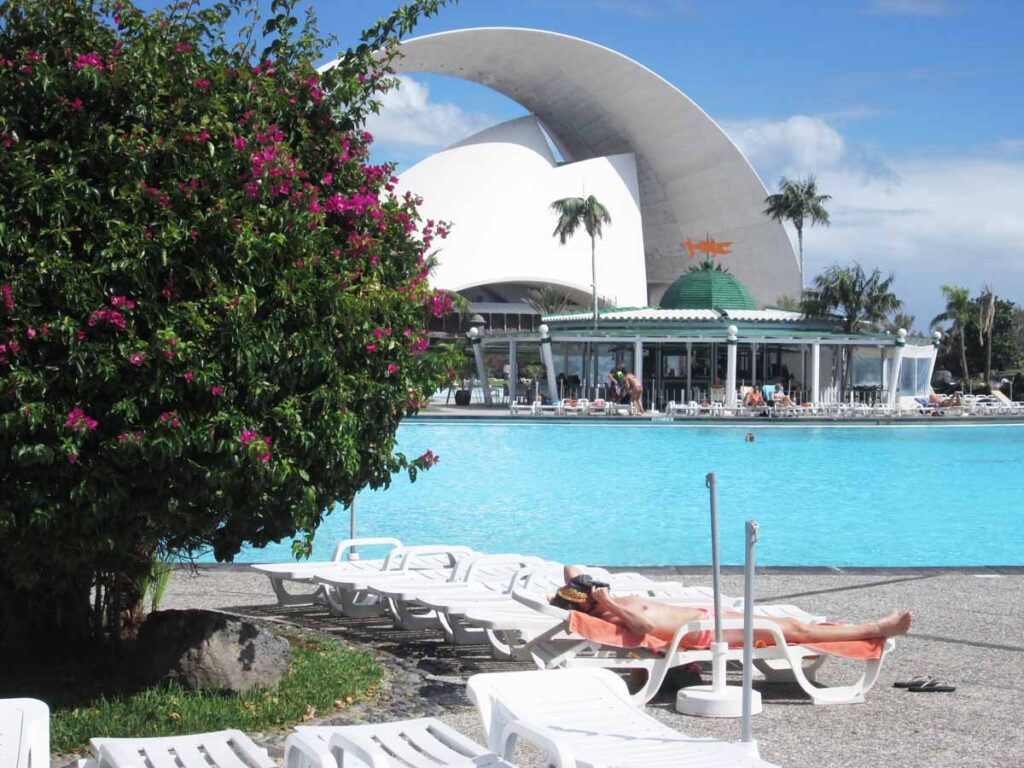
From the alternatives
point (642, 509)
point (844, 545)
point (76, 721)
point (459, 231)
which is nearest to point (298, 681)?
point (76, 721)

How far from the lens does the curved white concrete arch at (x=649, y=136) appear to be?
4634 cm

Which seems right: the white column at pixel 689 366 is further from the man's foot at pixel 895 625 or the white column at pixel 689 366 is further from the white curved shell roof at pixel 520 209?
the man's foot at pixel 895 625

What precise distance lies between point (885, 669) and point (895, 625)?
1.99ft

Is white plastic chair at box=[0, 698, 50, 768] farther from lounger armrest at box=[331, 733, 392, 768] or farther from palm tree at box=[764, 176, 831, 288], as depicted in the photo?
palm tree at box=[764, 176, 831, 288]

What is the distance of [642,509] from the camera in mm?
13289

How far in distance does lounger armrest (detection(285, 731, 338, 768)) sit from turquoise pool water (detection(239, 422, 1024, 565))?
7.22 m

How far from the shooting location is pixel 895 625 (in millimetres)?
4672

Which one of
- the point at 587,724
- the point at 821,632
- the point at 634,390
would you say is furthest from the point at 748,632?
the point at 634,390

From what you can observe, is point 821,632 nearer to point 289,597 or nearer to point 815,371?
point 289,597

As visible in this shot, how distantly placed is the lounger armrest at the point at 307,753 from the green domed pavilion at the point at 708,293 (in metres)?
30.7

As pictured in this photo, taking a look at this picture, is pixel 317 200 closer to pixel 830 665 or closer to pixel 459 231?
pixel 830 665

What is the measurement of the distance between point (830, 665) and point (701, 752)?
2567 millimetres

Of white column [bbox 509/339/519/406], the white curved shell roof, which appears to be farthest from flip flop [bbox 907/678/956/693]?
the white curved shell roof

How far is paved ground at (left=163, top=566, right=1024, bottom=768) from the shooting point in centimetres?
403
